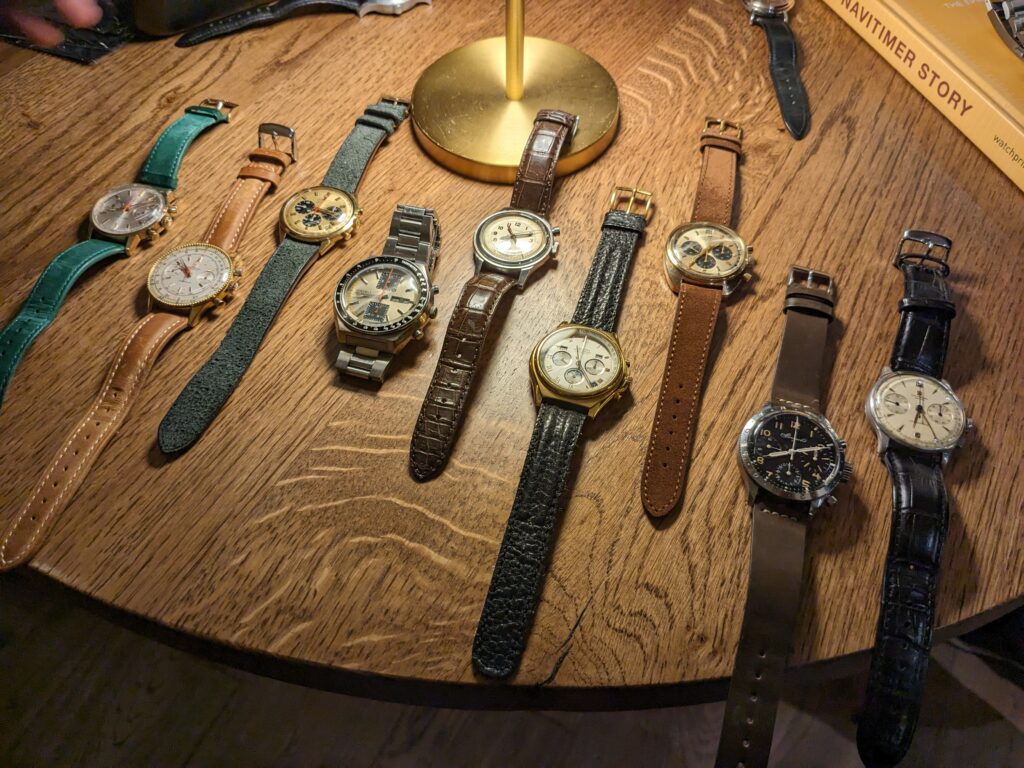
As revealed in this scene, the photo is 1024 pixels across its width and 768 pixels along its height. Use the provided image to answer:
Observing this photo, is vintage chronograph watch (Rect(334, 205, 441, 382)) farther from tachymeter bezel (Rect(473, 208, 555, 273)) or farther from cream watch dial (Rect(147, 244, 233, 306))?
cream watch dial (Rect(147, 244, 233, 306))

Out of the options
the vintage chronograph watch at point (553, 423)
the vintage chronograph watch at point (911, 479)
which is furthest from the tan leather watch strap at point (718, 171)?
the vintage chronograph watch at point (911, 479)

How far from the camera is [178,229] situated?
1694 mm

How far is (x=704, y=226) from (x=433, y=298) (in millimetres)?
562

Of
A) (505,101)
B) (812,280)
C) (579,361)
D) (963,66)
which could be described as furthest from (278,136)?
(963,66)

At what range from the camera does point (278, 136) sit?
1.85 meters

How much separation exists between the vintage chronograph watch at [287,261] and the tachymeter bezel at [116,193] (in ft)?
0.83

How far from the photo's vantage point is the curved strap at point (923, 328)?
147 cm

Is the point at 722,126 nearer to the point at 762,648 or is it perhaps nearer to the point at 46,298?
the point at 762,648

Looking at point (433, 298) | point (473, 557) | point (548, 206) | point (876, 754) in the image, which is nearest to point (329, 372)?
point (433, 298)

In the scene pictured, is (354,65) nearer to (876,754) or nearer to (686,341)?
(686,341)

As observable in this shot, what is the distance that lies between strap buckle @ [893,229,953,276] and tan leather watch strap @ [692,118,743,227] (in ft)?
1.11

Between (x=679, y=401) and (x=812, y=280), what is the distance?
396 mm

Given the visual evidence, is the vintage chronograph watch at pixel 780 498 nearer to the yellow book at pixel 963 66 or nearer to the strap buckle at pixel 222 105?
the yellow book at pixel 963 66

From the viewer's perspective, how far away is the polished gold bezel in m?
1.64
